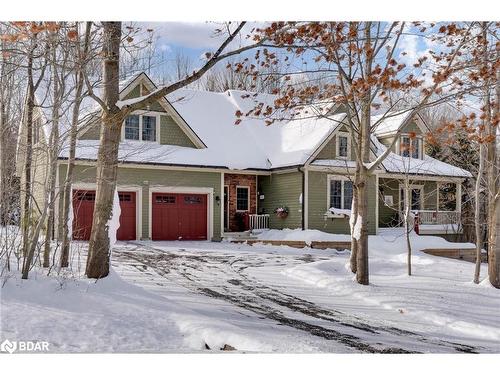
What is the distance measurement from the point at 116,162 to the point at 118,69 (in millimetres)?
1200

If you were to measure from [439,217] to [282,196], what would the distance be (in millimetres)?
5836

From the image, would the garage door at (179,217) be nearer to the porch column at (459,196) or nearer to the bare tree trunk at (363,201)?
the bare tree trunk at (363,201)

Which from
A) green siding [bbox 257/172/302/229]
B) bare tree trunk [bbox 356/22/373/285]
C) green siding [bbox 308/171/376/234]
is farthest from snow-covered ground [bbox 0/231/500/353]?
green siding [bbox 257/172/302/229]

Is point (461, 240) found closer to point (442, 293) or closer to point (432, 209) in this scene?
point (432, 209)

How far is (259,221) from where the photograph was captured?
54.1 ft

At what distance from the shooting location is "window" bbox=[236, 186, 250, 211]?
54.6 ft

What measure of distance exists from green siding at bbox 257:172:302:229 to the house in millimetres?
31

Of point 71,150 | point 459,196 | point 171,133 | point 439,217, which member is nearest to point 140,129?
point 171,133

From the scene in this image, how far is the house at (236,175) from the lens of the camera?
14.3 metres

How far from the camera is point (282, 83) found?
7.74 meters

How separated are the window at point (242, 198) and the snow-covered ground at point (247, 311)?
6.87 meters

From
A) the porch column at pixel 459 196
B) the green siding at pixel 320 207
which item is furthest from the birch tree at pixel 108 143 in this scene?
the porch column at pixel 459 196

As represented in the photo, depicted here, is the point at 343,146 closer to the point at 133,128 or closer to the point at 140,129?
the point at 140,129
